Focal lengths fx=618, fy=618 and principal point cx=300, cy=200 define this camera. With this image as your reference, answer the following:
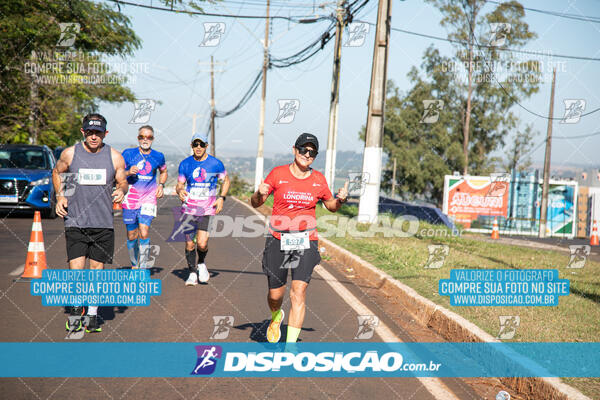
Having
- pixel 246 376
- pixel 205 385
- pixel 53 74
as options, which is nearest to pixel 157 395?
pixel 205 385

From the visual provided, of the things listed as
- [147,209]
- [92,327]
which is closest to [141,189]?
[147,209]

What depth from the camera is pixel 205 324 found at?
21.5 feet

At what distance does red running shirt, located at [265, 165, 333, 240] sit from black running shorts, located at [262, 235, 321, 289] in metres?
0.15

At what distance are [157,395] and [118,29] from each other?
79.1 ft

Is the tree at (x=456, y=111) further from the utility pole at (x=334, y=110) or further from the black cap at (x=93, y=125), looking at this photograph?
the black cap at (x=93, y=125)

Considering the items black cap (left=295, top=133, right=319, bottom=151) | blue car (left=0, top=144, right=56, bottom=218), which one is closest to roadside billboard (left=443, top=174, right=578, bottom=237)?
blue car (left=0, top=144, right=56, bottom=218)

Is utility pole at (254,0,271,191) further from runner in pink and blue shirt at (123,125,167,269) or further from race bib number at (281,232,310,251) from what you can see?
race bib number at (281,232,310,251)

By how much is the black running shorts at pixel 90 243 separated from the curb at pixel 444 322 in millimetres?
3647

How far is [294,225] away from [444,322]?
89.4 inches

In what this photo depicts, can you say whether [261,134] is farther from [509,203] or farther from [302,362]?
[302,362]

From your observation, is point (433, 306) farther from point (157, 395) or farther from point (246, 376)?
point (157, 395)

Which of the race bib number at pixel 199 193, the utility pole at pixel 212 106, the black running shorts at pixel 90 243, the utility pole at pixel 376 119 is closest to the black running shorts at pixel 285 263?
the black running shorts at pixel 90 243

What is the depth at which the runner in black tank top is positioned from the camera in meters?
5.98

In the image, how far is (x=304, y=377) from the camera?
16.7 feet
